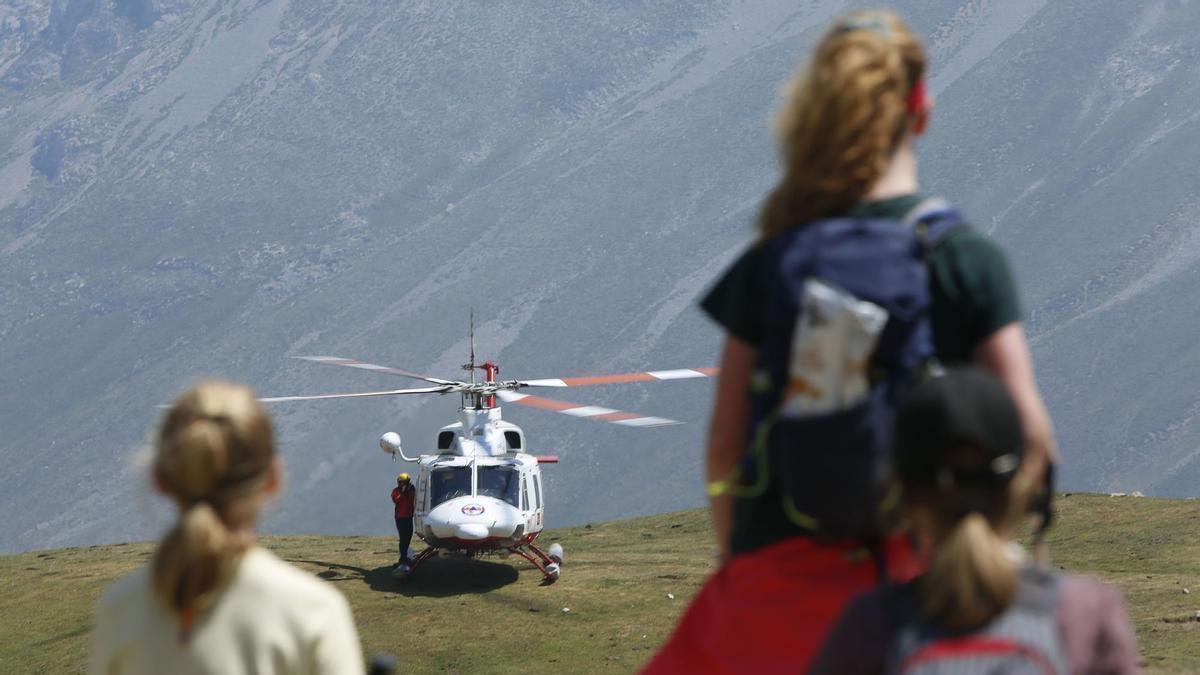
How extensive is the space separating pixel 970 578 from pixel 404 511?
18612mm

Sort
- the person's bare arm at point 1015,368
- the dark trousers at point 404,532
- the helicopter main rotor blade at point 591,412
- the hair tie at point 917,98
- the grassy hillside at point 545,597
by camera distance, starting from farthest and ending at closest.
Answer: the dark trousers at point 404,532
the helicopter main rotor blade at point 591,412
the grassy hillside at point 545,597
the hair tie at point 917,98
the person's bare arm at point 1015,368

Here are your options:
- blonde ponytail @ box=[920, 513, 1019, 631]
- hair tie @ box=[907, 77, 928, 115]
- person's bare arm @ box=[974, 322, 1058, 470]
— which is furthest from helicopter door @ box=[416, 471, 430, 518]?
blonde ponytail @ box=[920, 513, 1019, 631]

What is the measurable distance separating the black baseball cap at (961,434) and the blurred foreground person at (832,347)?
0.33m

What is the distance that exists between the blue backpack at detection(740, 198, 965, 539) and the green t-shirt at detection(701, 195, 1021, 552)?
1.3 inches

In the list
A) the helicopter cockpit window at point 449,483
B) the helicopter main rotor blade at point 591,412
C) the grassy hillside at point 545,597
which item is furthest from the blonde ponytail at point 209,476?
the helicopter cockpit window at point 449,483

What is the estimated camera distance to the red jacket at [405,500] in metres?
20.7

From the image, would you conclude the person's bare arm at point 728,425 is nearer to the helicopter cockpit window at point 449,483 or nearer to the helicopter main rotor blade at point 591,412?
the helicopter main rotor blade at point 591,412

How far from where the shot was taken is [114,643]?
3.12m

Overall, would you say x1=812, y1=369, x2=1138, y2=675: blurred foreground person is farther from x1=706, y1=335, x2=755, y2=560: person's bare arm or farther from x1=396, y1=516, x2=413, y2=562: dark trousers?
x1=396, y1=516, x2=413, y2=562: dark trousers

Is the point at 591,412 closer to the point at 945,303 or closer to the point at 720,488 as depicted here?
the point at 720,488

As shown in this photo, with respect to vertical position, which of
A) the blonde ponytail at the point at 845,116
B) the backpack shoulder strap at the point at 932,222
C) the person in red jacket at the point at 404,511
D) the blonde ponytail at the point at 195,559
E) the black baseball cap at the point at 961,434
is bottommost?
the blonde ponytail at the point at 195,559

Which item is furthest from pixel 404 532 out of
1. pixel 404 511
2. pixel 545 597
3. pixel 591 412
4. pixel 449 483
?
pixel 591 412

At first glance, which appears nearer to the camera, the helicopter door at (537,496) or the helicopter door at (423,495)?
the helicopter door at (423,495)

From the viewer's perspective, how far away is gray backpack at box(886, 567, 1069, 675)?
8.09 feet
